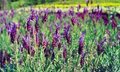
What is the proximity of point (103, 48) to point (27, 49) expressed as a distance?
3.16 ft

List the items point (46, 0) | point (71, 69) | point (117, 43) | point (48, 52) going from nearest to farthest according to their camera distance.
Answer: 1. point (71, 69)
2. point (48, 52)
3. point (117, 43)
4. point (46, 0)

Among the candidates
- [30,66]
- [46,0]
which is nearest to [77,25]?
[30,66]

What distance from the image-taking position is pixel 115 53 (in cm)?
444

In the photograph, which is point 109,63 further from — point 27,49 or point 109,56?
point 27,49

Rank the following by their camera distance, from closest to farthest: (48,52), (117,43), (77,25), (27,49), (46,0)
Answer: (27,49) < (48,52) < (117,43) < (77,25) < (46,0)

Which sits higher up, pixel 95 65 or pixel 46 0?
pixel 95 65

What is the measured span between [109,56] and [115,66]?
0.57 meters

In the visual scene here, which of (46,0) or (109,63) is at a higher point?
(109,63)

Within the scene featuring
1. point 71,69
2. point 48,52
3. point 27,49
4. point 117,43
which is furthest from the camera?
point 117,43

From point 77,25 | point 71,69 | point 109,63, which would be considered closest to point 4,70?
point 71,69

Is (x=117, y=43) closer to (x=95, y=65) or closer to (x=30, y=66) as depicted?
(x=95, y=65)

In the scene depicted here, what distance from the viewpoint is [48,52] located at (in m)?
4.51

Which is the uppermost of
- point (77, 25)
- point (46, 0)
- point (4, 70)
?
point (4, 70)

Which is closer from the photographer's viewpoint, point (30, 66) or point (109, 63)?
point (30, 66)
